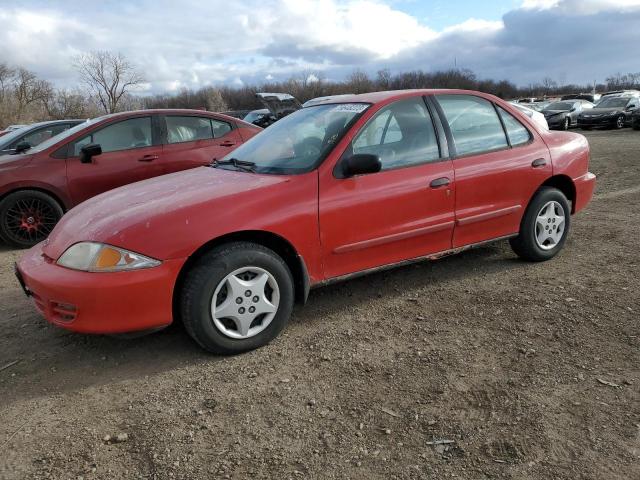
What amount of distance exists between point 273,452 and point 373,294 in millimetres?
1948

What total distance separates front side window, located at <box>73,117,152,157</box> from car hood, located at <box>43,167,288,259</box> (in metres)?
2.79

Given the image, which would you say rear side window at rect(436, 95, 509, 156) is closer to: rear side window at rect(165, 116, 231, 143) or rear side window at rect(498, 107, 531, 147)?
rear side window at rect(498, 107, 531, 147)

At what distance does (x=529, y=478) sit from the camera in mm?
2064

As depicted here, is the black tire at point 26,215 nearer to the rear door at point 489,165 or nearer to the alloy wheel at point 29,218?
the alloy wheel at point 29,218

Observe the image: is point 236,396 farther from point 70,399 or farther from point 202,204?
point 202,204

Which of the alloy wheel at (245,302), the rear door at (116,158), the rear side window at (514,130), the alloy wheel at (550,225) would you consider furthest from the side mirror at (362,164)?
the rear door at (116,158)

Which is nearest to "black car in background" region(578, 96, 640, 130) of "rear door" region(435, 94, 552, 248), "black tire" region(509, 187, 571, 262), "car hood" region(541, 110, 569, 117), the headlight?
"car hood" region(541, 110, 569, 117)

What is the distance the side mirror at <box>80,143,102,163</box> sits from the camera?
5957mm

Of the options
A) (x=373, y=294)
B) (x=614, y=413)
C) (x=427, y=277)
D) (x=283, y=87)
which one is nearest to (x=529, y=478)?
(x=614, y=413)

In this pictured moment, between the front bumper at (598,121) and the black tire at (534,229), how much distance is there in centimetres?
2093

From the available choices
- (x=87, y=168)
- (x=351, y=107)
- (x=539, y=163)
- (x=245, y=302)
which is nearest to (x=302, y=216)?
(x=245, y=302)

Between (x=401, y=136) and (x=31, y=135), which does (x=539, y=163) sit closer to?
(x=401, y=136)

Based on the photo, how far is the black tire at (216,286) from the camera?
9.63ft

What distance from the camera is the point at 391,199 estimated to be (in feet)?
11.8
